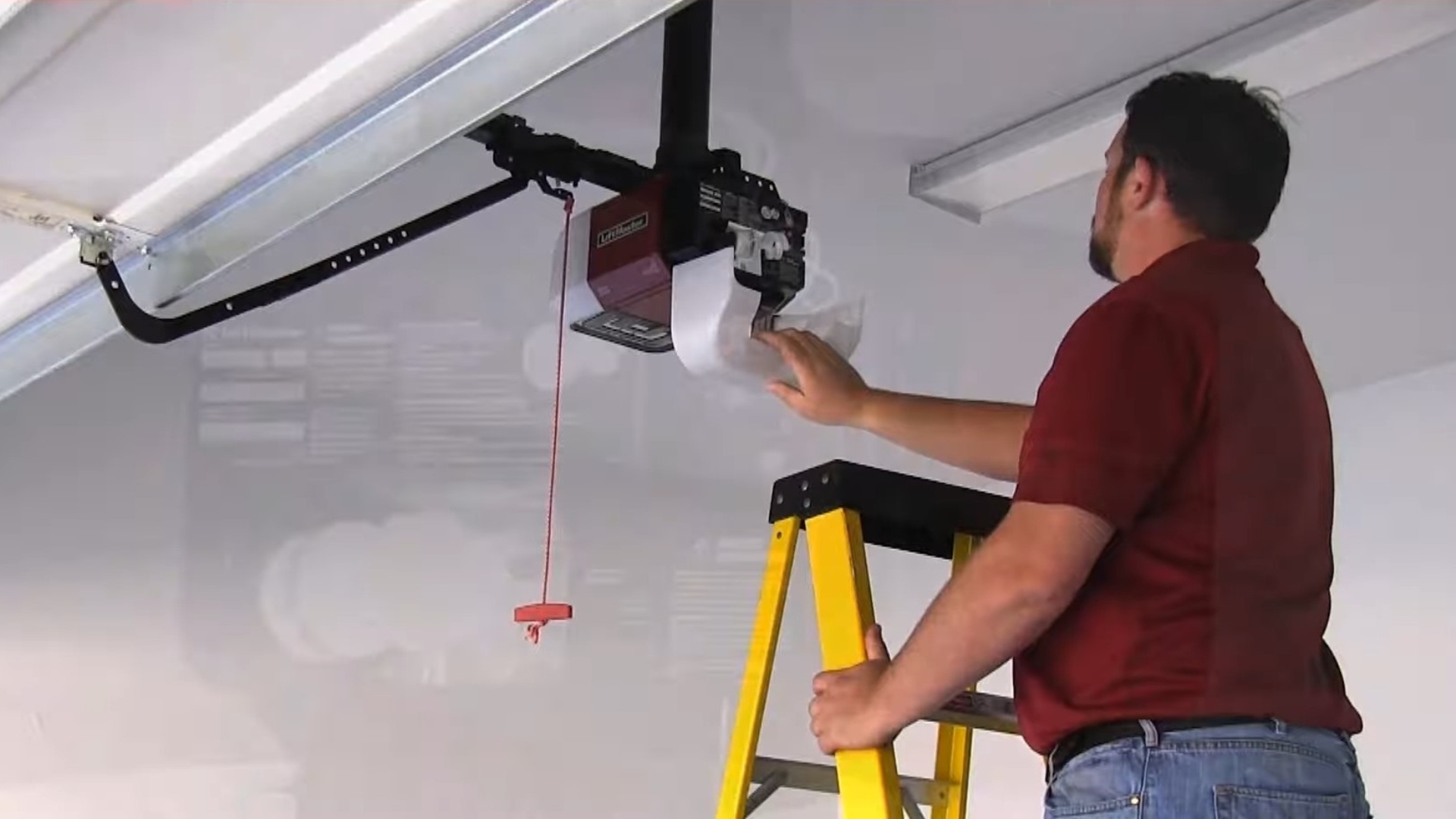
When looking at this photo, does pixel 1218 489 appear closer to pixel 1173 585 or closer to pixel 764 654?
pixel 1173 585

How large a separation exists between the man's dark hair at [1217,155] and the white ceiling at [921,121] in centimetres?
80

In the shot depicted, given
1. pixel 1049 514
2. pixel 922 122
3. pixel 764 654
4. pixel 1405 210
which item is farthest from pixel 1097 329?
pixel 1405 210

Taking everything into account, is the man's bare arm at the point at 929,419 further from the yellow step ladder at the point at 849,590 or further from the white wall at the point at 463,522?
the white wall at the point at 463,522

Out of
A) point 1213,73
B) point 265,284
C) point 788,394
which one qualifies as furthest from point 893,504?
point 1213,73

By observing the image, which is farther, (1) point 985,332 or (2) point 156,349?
(1) point 985,332

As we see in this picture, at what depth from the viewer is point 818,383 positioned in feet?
5.80

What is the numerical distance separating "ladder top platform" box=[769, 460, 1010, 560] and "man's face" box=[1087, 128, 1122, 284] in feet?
1.04

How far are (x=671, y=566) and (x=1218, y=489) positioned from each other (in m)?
1.85

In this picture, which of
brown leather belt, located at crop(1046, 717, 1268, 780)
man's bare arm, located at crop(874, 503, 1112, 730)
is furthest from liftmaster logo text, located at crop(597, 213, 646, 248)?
brown leather belt, located at crop(1046, 717, 1268, 780)

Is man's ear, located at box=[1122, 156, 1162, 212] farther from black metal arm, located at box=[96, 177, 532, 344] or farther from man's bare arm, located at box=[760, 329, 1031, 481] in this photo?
black metal arm, located at box=[96, 177, 532, 344]

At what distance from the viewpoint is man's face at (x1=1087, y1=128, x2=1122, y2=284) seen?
1512mm

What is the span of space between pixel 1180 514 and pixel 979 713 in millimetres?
397

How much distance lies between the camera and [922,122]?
258 centimetres

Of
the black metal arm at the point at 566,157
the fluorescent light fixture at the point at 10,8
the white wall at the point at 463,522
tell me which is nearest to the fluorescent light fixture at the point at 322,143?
the black metal arm at the point at 566,157
